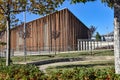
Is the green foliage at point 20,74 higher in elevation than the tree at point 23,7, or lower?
lower

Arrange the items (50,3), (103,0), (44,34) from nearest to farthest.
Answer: (103,0) < (50,3) < (44,34)

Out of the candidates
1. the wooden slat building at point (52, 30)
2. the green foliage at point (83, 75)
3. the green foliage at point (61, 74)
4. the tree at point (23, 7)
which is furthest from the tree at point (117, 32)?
the wooden slat building at point (52, 30)

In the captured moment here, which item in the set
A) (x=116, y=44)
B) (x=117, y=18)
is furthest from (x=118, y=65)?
(x=117, y=18)

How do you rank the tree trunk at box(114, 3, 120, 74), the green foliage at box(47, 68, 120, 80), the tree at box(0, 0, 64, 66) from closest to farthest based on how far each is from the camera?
the green foliage at box(47, 68, 120, 80), the tree trunk at box(114, 3, 120, 74), the tree at box(0, 0, 64, 66)

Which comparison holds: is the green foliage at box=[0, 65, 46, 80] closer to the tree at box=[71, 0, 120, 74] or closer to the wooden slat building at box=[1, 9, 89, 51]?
the tree at box=[71, 0, 120, 74]

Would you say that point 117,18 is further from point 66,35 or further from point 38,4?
point 66,35

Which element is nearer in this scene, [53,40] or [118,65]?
[118,65]

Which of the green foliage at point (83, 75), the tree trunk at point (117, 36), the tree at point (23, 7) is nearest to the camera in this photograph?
the green foliage at point (83, 75)

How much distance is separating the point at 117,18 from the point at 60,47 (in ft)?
186

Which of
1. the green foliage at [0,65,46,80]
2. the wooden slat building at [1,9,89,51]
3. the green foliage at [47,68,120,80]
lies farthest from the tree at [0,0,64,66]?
the wooden slat building at [1,9,89,51]

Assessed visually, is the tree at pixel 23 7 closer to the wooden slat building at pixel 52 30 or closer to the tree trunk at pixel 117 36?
the tree trunk at pixel 117 36

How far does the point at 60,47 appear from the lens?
221 feet

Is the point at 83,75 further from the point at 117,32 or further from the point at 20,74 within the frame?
the point at 20,74

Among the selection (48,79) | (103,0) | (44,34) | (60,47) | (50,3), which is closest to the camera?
(48,79)
